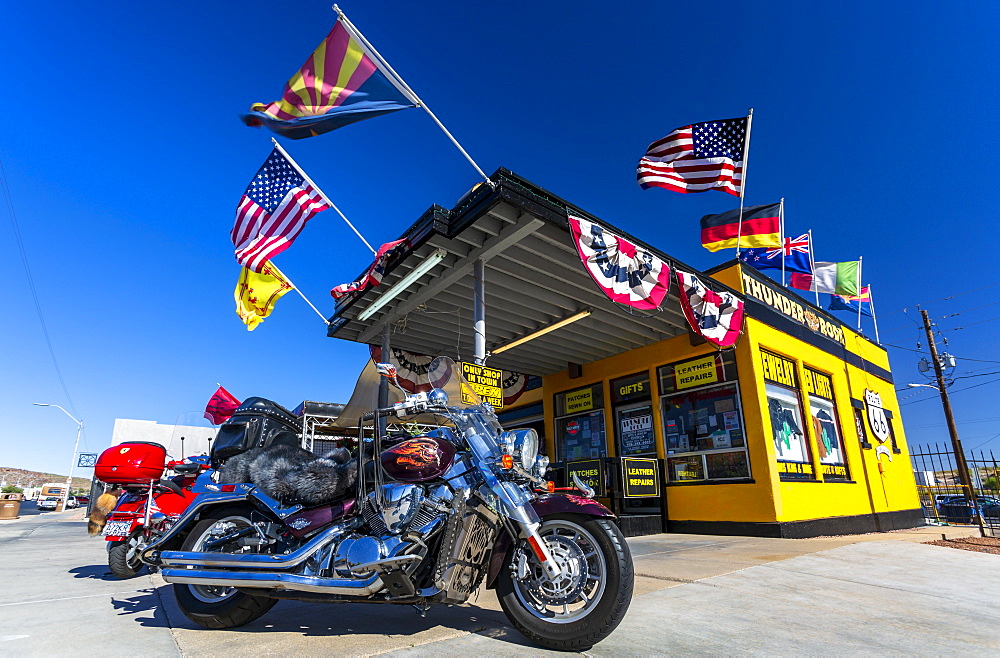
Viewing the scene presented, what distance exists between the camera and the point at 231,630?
2877mm

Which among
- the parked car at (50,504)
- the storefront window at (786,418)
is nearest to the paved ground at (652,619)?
the storefront window at (786,418)

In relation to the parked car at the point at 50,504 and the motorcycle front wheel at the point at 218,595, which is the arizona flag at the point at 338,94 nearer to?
the motorcycle front wheel at the point at 218,595

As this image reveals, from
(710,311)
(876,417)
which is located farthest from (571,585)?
(876,417)

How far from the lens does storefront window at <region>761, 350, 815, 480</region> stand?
29.7ft

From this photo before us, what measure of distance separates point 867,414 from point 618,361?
22.2 feet

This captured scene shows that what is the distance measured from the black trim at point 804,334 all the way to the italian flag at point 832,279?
3.79ft

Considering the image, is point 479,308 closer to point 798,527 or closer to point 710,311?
point 710,311

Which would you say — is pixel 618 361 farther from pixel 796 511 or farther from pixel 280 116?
pixel 280 116

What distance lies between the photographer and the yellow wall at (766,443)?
8.55m

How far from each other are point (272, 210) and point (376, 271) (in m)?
2.24

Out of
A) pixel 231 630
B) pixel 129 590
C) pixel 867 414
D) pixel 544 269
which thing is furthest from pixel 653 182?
pixel 867 414

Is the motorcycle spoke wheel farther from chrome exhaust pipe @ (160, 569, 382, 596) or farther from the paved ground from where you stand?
chrome exhaust pipe @ (160, 569, 382, 596)

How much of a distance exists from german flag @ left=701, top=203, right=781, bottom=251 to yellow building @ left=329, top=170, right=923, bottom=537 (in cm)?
78

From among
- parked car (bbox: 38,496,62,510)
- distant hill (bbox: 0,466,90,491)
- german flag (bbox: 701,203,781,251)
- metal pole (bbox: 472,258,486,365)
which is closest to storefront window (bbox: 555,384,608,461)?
german flag (bbox: 701,203,781,251)
